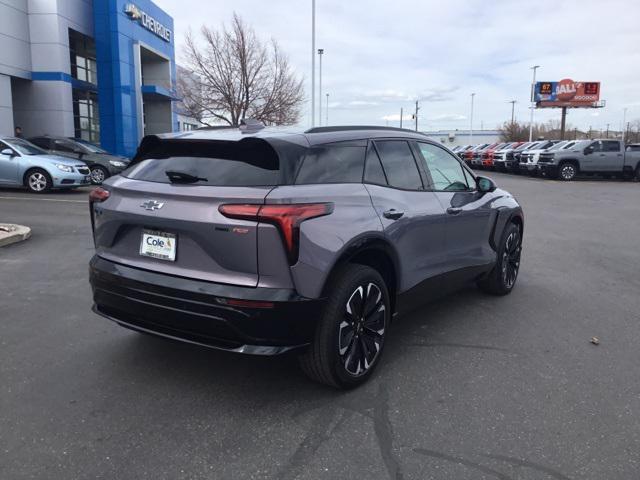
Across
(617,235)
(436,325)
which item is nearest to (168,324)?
(436,325)

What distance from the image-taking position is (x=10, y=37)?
2233 centimetres

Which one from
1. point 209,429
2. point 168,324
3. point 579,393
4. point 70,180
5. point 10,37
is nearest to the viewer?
point 209,429

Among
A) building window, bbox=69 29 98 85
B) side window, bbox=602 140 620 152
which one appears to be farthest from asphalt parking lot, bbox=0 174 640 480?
building window, bbox=69 29 98 85

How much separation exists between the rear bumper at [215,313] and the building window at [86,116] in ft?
87.8

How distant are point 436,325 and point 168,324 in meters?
2.50

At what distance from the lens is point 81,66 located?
28016 mm

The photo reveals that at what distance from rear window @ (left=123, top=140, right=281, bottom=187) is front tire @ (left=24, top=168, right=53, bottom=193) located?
39.0ft

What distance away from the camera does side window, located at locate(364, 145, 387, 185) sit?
12.6 ft

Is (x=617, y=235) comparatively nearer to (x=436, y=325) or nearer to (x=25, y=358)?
(x=436, y=325)

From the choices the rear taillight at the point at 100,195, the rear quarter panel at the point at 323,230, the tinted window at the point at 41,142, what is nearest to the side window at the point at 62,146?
the tinted window at the point at 41,142

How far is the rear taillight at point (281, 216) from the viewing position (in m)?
3.01

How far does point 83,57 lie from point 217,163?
94.5ft

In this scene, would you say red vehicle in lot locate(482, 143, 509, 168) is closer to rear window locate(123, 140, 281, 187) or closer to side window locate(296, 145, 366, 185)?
side window locate(296, 145, 366, 185)

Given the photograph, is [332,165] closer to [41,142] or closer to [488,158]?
[41,142]
